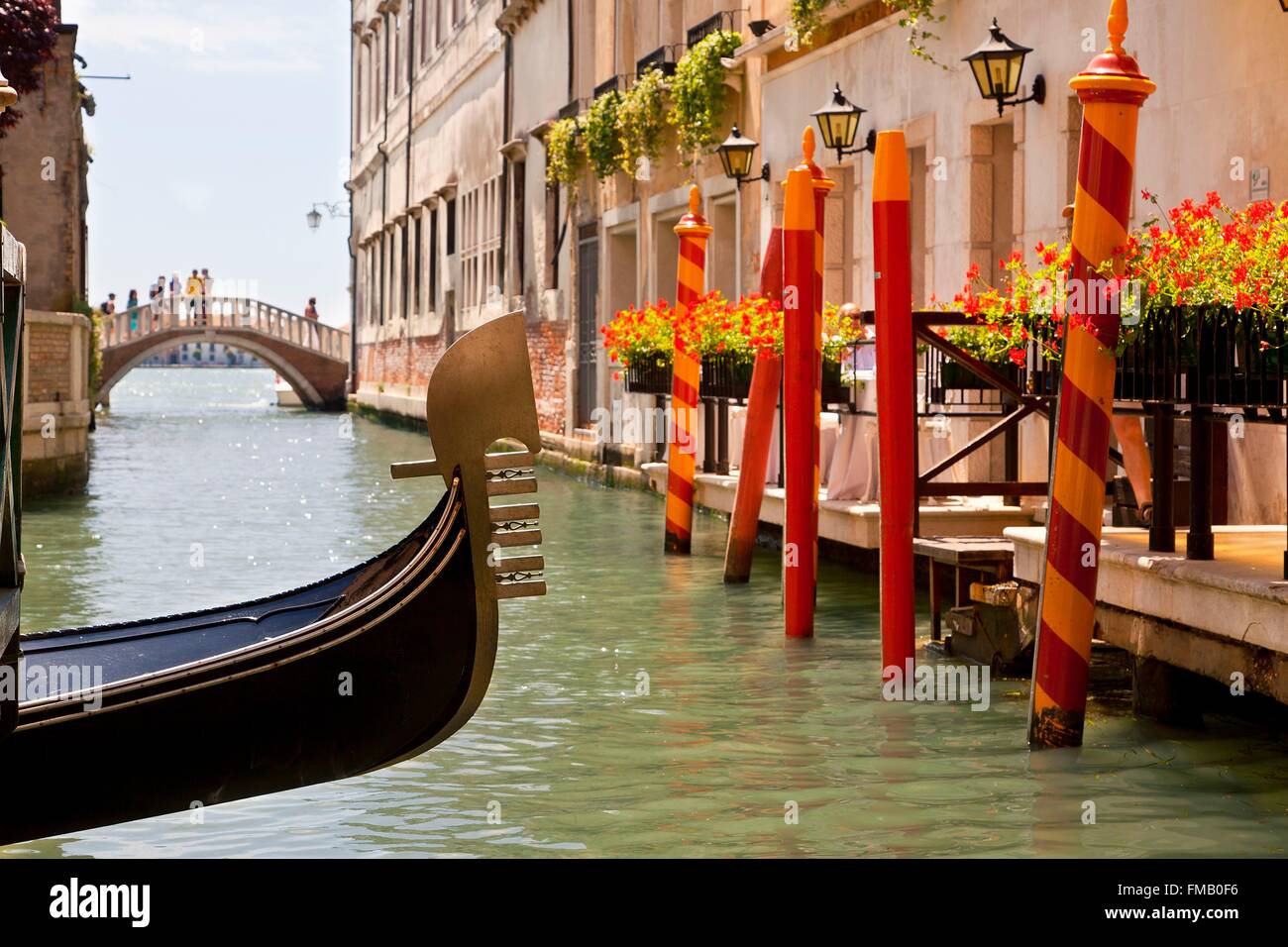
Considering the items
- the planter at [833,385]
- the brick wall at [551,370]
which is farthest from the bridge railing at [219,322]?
the planter at [833,385]

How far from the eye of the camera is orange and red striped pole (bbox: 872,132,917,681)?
6.39 metres

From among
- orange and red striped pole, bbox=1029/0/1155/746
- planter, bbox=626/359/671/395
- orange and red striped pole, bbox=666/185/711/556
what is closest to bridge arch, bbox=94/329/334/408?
planter, bbox=626/359/671/395

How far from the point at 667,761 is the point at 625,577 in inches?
186

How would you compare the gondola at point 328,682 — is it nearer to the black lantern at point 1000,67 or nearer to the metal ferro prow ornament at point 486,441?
the metal ferro prow ornament at point 486,441

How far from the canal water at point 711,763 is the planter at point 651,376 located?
147 centimetres

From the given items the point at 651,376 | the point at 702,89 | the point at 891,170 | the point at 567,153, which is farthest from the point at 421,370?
the point at 891,170

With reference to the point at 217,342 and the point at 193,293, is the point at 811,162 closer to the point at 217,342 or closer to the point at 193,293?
the point at 217,342

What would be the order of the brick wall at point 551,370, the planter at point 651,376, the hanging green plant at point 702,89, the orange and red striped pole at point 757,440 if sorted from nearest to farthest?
the orange and red striped pole at point 757,440
the planter at point 651,376
the hanging green plant at point 702,89
the brick wall at point 551,370

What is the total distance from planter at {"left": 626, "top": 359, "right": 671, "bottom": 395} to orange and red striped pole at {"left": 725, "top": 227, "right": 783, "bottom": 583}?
73.5 inches

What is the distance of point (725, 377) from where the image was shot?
10.6 metres

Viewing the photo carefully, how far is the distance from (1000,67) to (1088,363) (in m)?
4.54

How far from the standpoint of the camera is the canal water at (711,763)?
192 inches

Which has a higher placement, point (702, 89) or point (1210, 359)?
point (702, 89)
